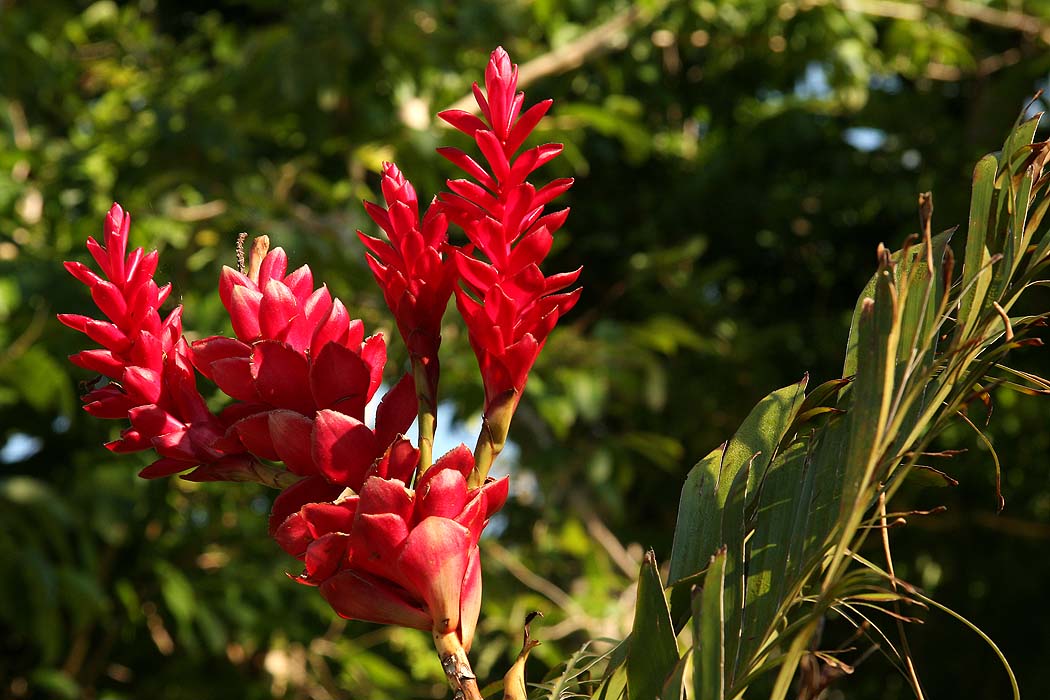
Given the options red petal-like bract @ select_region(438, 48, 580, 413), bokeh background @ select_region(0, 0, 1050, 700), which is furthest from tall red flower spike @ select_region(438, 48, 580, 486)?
bokeh background @ select_region(0, 0, 1050, 700)

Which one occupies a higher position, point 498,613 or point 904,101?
point 904,101

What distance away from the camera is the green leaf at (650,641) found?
358mm

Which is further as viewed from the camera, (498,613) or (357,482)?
(498,613)

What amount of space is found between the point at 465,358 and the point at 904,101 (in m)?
1.75

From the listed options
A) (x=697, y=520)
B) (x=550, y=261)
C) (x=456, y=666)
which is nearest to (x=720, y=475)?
(x=697, y=520)

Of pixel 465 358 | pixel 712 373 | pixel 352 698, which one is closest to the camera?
pixel 465 358

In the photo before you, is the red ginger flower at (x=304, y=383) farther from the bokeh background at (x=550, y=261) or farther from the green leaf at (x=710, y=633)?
the bokeh background at (x=550, y=261)

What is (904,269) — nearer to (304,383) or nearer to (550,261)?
(304,383)

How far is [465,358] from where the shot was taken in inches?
88.3

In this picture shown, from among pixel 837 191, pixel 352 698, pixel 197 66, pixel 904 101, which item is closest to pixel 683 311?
Result: pixel 837 191

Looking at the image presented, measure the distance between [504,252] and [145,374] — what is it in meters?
0.14

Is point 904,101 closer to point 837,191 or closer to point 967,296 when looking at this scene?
point 837,191

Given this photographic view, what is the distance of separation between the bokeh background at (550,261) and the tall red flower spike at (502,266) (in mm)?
1448

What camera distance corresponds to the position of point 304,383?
42 cm
